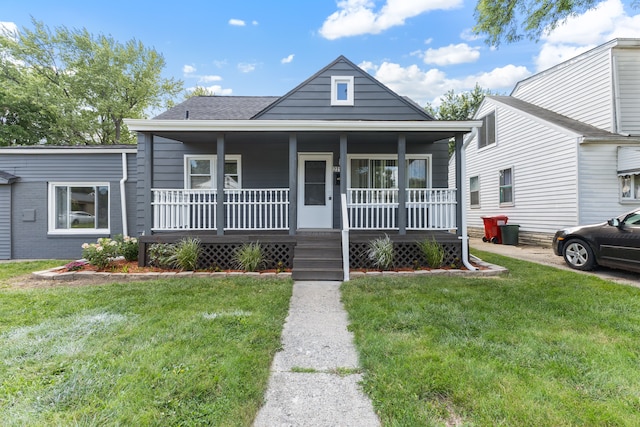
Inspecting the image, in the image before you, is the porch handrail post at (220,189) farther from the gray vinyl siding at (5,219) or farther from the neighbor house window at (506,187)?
the neighbor house window at (506,187)

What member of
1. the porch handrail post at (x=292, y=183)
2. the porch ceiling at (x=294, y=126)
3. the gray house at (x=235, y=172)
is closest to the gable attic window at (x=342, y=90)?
the gray house at (x=235, y=172)

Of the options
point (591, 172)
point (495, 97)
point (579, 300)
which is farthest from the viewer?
point (495, 97)

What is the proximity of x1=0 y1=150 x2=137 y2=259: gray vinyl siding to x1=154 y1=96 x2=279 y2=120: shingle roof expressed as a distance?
1.80 meters

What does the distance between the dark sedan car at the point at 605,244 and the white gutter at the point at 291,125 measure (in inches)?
121

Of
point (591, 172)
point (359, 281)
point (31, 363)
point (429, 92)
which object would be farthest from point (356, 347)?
point (429, 92)

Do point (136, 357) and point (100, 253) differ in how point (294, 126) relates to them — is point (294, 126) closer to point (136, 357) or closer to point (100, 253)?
point (100, 253)

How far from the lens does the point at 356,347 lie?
284 cm

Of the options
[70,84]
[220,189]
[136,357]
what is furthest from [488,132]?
[70,84]

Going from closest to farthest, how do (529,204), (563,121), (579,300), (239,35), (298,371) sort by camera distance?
(298,371)
(579,300)
(563,121)
(529,204)
(239,35)

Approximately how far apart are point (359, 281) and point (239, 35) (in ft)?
46.8

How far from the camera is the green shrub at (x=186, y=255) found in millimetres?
5859

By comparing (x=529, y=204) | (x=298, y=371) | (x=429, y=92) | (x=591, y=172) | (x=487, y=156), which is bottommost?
(x=298, y=371)

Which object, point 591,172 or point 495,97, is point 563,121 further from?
point 495,97

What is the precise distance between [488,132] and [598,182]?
474 cm
